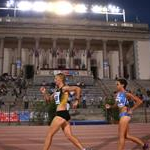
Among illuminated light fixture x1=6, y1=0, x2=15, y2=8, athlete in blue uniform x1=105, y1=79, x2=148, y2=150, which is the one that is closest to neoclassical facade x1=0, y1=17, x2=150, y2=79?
illuminated light fixture x1=6, y1=0, x2=15, y2=8

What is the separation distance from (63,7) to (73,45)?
833 centimetres

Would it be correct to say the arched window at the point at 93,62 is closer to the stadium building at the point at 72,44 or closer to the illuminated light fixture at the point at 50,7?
the stadium building at the point at 72,44

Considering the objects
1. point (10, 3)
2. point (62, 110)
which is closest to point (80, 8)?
point (10, 3)

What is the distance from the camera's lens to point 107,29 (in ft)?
178

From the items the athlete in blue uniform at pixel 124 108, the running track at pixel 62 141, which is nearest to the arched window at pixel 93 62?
the running track at pixel 62 141

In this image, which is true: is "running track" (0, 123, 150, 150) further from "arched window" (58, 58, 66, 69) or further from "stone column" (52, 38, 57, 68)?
"arched window" (58, 58, 66, 69)

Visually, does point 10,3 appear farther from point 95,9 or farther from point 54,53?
point 95,9

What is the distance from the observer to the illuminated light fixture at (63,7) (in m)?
56.4

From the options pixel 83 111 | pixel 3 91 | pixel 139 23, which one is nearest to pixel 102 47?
pixel 139 23

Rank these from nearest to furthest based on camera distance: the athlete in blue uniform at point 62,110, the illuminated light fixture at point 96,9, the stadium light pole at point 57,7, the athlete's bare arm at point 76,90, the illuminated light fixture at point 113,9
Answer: the athlete's bare arm at point 76,90
the athlete in blue uniform at point 62,110
the stadium light pole at point 57,7
the illuminated light fixture at point 96,9
the illuminated light fixture at point 113,9

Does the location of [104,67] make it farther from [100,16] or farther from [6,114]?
[6,114]

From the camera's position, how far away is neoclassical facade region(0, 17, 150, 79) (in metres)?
52.4

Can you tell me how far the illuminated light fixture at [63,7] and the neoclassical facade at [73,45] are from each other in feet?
8.38

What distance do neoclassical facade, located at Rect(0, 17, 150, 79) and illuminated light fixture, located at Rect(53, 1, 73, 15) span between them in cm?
255
